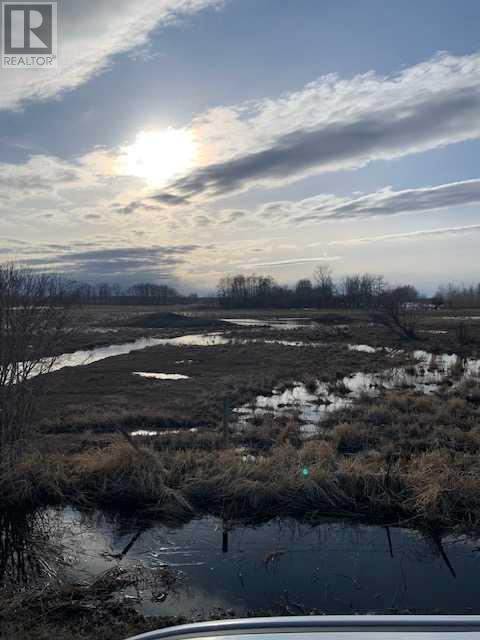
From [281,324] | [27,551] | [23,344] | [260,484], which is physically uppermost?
[23,344]

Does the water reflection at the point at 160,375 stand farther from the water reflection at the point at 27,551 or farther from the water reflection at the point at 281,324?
the water reflection at the point at 281,324

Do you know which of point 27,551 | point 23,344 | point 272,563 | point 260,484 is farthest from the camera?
point 23,344

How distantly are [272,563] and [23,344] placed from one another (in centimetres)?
533

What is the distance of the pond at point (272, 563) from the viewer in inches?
194

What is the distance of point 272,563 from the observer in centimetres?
576

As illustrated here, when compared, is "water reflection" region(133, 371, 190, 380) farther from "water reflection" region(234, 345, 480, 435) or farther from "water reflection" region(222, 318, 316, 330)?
"water reflection" region(222, 318, 316, 330)

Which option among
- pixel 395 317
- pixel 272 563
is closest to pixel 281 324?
pixel 395 317

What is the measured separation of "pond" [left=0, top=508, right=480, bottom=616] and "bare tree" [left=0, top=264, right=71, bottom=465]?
1840mm

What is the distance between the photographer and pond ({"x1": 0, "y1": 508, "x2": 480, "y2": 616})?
4938 mm

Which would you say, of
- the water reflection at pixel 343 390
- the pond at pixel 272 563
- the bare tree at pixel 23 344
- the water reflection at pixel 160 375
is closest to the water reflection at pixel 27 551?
the pond at pixel 272 563

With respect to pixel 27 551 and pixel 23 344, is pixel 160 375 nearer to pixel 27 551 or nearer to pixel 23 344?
pixel 23 344

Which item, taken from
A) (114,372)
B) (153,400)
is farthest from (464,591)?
(114,372)

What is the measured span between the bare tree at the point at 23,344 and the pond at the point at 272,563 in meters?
1.84

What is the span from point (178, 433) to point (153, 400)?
4967mm
